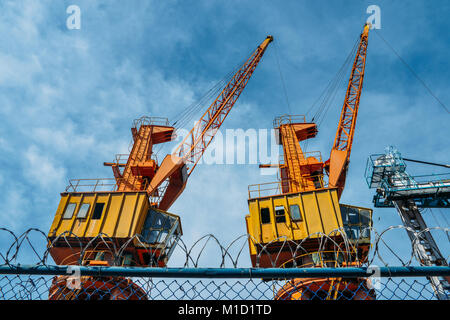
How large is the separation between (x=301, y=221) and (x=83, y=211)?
48.1 feet

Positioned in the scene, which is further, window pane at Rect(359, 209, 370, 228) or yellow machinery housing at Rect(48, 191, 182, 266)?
window pane at Rect(359, 209, 370, 228)

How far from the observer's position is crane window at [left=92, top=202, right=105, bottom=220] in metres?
21.4

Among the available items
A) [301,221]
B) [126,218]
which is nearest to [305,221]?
[301,221]

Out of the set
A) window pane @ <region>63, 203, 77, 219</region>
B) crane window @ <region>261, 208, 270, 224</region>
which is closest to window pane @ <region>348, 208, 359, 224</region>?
crane window @ <region>261, 208, 270, 224</region>

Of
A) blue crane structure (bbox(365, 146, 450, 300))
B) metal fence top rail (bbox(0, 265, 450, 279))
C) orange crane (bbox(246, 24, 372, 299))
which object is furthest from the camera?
blue crane structure (bbox(365, 146, 450, 300))

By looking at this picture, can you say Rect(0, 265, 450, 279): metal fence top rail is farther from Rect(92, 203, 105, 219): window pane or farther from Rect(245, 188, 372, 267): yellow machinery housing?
Rect(92, 203, 105, 219): window pane

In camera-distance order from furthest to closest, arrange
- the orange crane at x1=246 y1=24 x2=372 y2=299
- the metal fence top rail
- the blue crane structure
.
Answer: the blue crane structure, the orange crane at x1=246 y1=24 x2=372 y2=299, the metal fence top rail

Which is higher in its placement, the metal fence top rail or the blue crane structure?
the blue crane structure

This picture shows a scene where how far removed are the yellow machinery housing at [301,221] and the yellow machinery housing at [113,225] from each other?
5917 mm

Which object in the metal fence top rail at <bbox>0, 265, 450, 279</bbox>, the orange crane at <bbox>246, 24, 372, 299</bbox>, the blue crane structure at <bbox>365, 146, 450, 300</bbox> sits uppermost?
the blue crane structure at <bbox>365, 146, 450, 300</bbox>

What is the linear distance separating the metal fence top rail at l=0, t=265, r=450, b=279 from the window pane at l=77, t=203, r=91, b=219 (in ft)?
63.4

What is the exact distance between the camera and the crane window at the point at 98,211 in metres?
21.4

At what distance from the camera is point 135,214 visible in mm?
21531

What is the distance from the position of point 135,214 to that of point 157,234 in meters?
2.17
